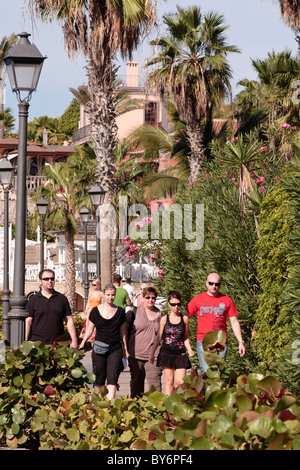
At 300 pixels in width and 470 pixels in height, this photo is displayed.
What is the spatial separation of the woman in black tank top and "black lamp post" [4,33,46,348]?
1808 mm

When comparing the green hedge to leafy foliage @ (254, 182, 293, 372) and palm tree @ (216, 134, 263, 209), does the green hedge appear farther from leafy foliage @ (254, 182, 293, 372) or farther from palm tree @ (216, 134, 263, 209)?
palm tree @ (216, 134, 263, 209)

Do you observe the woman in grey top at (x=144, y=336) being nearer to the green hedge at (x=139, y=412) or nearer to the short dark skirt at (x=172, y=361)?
the short dark skirt at (x=172, y=361)

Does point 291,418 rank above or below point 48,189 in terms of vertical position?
below

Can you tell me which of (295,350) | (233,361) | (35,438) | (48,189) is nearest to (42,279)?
(35,438)

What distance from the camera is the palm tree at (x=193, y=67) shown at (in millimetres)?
26703

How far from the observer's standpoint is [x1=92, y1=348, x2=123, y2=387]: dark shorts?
10453mm

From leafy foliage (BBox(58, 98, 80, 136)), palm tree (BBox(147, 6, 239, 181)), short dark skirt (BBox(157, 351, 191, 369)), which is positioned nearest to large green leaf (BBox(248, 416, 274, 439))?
short dark skirt (BBox(157, 351, 191, 369))

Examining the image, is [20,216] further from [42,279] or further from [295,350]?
[295,350]

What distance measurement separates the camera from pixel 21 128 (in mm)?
10266

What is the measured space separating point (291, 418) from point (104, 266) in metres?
18.7

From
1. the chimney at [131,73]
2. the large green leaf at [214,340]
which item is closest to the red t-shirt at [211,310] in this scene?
the large green leaf at [214,340]

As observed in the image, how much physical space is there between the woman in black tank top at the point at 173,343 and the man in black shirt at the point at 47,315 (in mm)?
1220

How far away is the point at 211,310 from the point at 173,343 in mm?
769

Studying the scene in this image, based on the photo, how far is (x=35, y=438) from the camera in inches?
312
